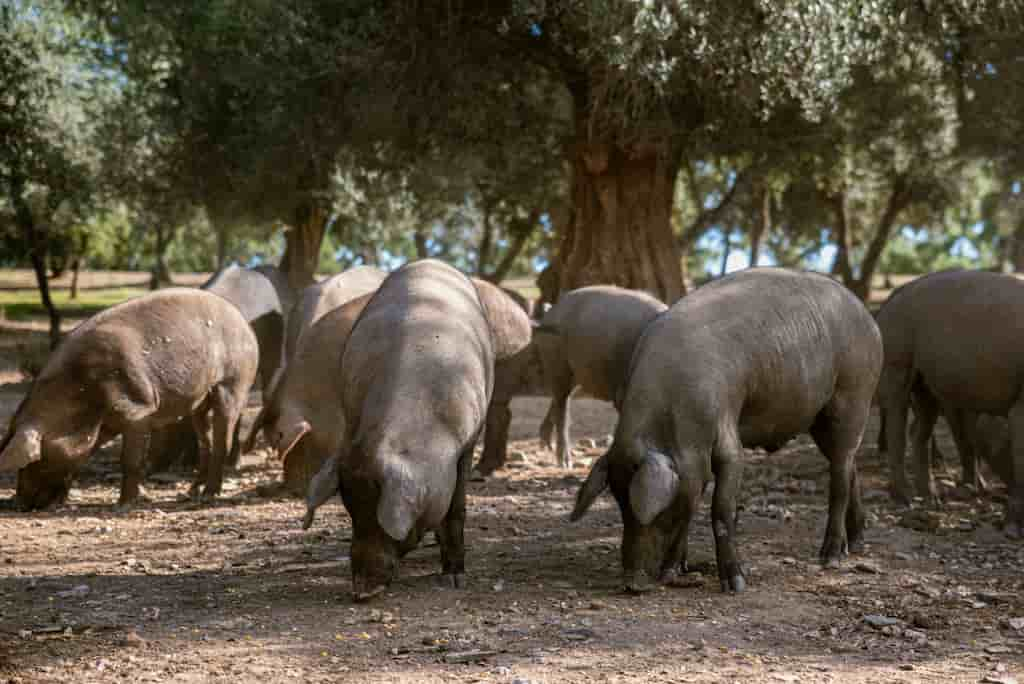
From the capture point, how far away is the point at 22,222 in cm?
2442

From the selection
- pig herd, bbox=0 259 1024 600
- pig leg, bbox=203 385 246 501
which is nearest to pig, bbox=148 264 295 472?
pig herd, bbox=0 259 1024 600

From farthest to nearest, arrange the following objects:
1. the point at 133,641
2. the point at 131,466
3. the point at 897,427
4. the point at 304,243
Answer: the point at 304,243 < the point at 131,466 < the point at 897,427 < the point at 133,641

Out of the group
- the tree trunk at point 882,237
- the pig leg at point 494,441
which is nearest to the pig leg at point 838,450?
the pig leg at point 494,441

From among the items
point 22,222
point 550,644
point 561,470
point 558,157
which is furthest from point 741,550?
point 22,222

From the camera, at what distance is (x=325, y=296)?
12484mm

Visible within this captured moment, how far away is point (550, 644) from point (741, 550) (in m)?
2.72

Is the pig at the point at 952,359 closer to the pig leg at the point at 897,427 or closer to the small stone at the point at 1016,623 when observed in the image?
the pig leg at the point at 897,427

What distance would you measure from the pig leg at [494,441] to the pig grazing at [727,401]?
4.16 meters

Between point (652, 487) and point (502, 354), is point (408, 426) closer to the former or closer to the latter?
point (652, 487)

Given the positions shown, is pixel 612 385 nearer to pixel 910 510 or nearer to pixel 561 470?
pixel 561 470

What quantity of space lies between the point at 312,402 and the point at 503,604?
8.28 feet

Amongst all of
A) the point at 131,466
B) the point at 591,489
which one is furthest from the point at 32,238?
the point at 591,489

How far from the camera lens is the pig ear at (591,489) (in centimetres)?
718

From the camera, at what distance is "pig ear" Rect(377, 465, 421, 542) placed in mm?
6340
